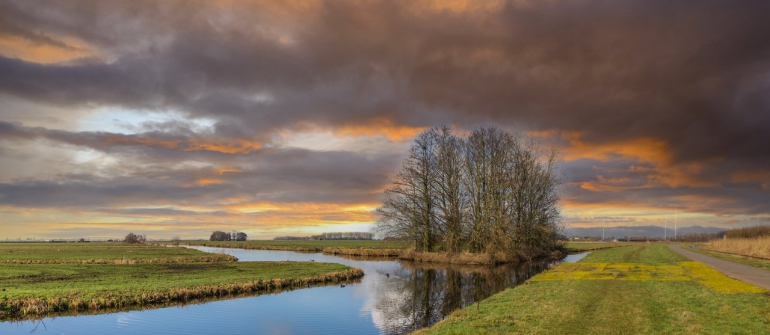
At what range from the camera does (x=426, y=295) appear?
26.5 m

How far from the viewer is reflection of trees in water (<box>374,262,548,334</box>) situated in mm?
18995

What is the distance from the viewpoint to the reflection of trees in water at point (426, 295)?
19.0 m

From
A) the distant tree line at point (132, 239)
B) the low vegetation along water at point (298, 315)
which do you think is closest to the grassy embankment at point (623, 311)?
the low vegetation along water at point (298, 315)

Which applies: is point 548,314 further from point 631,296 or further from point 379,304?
point 379,304

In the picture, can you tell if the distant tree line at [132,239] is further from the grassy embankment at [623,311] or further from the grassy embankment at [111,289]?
the grassy embankment at [623,311]

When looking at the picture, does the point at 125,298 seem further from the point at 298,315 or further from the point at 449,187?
the point at 449,187

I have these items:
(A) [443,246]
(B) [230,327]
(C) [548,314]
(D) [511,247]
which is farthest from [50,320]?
(D) [511,247]

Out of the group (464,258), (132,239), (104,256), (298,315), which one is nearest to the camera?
(298,315)

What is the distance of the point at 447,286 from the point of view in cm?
3069

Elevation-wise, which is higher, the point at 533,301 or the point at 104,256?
the point at 533,301

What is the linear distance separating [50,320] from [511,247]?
49538 mm

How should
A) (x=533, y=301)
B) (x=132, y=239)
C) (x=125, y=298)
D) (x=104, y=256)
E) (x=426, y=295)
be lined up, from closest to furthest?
(x=533, y=301) < (x=125, y=298) < (x=426, y=295) < (x=104, y=256) < (x=132, y=239)

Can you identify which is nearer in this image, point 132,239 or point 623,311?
point 623,311

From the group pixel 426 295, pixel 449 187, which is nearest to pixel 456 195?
pixel 449 187
